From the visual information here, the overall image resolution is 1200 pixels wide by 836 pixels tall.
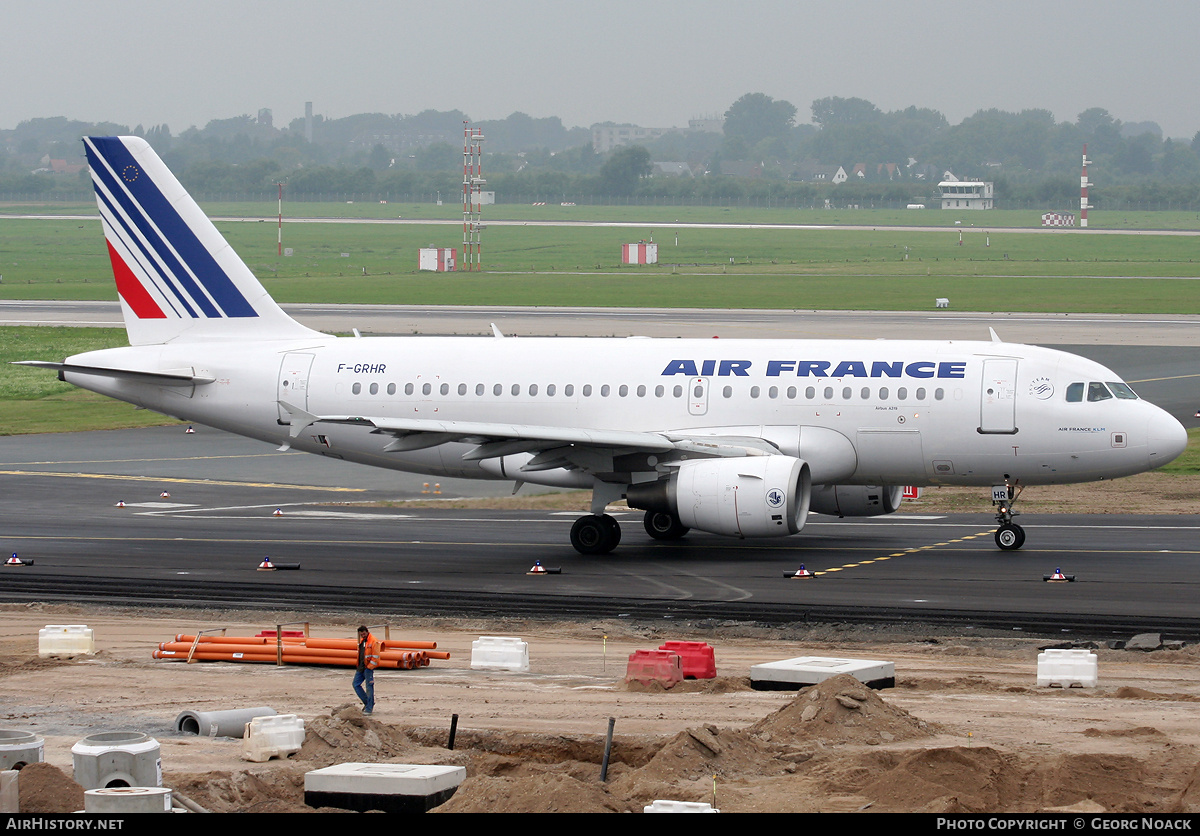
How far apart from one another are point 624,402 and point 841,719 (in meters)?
19.3

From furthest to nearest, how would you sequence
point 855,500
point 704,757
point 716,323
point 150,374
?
point 716,323
point 150,374
point 855,500
point 704,757

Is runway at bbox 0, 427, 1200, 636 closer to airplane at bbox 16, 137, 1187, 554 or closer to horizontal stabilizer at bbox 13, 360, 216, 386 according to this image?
airplane at bbox 16, 137, 1187, 554

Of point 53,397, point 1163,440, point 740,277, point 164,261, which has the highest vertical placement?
point 164,261

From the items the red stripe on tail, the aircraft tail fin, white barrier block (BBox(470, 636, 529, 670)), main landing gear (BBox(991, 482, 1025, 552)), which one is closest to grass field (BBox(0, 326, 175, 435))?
the red stripe on tail

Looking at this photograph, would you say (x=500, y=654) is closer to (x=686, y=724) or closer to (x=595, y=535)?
(x=686, y=724)

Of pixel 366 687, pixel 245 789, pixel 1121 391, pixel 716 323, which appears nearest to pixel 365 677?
pixel 366 687

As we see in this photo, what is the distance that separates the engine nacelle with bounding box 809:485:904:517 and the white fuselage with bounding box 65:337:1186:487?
1.21 meters

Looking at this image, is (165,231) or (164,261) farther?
(164,261)

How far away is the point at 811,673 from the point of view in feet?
72.8

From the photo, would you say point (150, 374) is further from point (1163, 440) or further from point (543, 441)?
point (1163, 440)

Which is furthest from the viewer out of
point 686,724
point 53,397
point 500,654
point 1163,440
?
point 53,397

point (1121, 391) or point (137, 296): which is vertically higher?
point (137, 296)

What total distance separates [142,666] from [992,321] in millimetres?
76790

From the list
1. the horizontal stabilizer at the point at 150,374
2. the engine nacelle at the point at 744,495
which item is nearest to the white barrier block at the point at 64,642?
the engine nacelle at the point at 744,495
